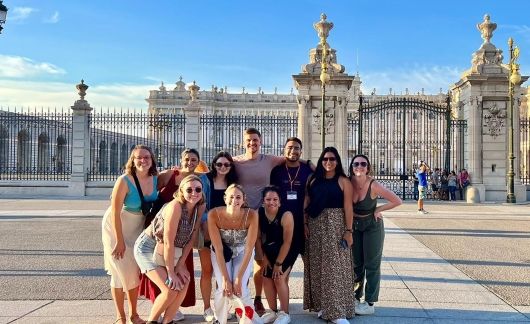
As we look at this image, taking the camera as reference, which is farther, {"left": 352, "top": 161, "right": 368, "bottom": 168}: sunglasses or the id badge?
{"left": 352, "top": 161, "right": 368, "bottom": 168}: sunglasses

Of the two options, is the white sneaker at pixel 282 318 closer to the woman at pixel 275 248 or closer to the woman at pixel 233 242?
the woman at pixel 275 248

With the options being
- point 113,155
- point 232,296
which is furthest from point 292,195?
point 113,155

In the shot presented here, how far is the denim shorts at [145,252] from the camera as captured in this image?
4746mm

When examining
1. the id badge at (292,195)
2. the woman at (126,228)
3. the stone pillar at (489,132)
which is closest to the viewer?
the woman at (126,228)

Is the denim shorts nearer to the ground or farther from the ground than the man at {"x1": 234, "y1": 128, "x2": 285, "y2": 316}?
nearer to the ground

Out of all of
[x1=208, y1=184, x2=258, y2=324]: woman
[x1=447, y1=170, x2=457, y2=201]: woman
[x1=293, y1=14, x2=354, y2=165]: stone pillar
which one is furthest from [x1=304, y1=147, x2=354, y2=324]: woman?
[x1=447, y1=170, x2=457, y2=201]: woman

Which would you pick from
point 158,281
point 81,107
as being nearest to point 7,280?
point 158,281

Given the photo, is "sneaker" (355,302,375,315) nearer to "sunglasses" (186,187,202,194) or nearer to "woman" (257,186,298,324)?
"woman" (257,186,298,324)

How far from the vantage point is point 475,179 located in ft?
66.6

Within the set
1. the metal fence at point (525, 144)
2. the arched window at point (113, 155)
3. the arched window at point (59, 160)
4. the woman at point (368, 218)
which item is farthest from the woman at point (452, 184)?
the arched window at point (59, 160)

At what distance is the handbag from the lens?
504 centimetres

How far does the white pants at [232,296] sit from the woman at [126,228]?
0.77m

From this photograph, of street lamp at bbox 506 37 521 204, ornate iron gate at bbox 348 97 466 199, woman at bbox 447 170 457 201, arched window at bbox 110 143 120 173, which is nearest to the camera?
street lamp at bbox 506 37 521 204

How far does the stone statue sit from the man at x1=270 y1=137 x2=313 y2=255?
18494mm
